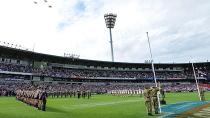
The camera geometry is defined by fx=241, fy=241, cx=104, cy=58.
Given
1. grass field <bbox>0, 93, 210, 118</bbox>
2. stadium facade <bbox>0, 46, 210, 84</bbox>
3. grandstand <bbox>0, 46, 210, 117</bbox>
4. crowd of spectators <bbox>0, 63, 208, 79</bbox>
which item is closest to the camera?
grass field <bbox>0, 93, 210, 118</bbox>

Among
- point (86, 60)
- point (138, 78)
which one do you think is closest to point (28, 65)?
point (86, 60)

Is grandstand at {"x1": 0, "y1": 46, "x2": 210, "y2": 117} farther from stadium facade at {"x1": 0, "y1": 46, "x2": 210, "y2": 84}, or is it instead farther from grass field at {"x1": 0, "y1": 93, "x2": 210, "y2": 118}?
grass field at {"x1": 0, "y1": 93, "x2": 210, "y2": 118}

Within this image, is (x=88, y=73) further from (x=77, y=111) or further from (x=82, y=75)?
(x=77, y=111)

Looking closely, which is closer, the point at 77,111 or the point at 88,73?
the point at 77,111

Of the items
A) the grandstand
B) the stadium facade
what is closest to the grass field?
the grandstand

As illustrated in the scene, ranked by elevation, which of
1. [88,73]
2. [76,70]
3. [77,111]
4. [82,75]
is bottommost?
[77,111]

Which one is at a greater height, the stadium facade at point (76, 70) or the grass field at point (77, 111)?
the stadium facade at point (76, 70)

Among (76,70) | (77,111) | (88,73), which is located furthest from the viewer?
(76,70)

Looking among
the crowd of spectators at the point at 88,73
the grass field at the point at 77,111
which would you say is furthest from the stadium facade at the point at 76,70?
the grass field at the point at 77,111

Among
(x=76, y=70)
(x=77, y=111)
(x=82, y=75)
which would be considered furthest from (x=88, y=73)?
(x=77, y=111)

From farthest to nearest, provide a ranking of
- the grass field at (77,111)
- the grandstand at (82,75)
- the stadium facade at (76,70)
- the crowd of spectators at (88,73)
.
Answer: the crowd of spectators at (88,73)
the stadium facade at (76,70)
the grandstand at (82,75)
the grass field at (77,111)

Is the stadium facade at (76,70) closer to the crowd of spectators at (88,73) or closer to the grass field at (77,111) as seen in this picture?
the crowd of spectators at (88,73)

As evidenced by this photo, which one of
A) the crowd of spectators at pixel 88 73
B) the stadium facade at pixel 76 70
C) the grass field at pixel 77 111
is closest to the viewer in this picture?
the grass field at pixel 77 111

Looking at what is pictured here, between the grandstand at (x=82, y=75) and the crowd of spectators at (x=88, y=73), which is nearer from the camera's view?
the grandstand at (x=82, y=75)
